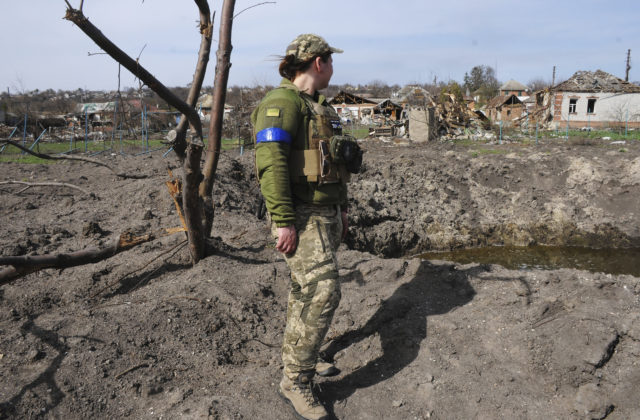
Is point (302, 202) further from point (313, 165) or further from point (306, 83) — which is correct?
point (306, 83)

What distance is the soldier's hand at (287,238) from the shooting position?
2389 mm

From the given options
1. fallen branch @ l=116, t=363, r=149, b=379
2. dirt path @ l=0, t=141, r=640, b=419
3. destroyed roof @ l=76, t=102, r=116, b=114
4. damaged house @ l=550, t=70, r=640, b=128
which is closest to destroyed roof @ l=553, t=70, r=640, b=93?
damaged house @ l=550, t=70, r=640, b=128

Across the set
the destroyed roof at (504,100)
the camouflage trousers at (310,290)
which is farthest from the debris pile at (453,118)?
the destroyed roof at (504,100)

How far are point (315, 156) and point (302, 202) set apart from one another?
28 cm

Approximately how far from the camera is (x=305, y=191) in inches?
98.4

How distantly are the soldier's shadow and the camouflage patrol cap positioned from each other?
2.02m

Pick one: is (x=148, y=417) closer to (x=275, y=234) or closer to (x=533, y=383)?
(x=275, y=234)

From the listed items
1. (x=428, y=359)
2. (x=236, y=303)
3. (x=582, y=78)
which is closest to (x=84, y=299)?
(x=236, y=303)

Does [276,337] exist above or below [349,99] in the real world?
below

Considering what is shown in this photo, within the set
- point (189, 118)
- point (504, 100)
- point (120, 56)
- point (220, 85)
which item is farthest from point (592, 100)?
point (120, 56)

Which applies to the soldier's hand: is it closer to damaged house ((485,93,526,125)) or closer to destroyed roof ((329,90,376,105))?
damaged house ((485,93,526,125))

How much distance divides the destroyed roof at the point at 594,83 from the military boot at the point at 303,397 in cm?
3545

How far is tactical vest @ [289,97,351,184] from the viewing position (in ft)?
8.04

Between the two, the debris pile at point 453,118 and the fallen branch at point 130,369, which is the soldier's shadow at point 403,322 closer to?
the fallen branch at point 130,369
